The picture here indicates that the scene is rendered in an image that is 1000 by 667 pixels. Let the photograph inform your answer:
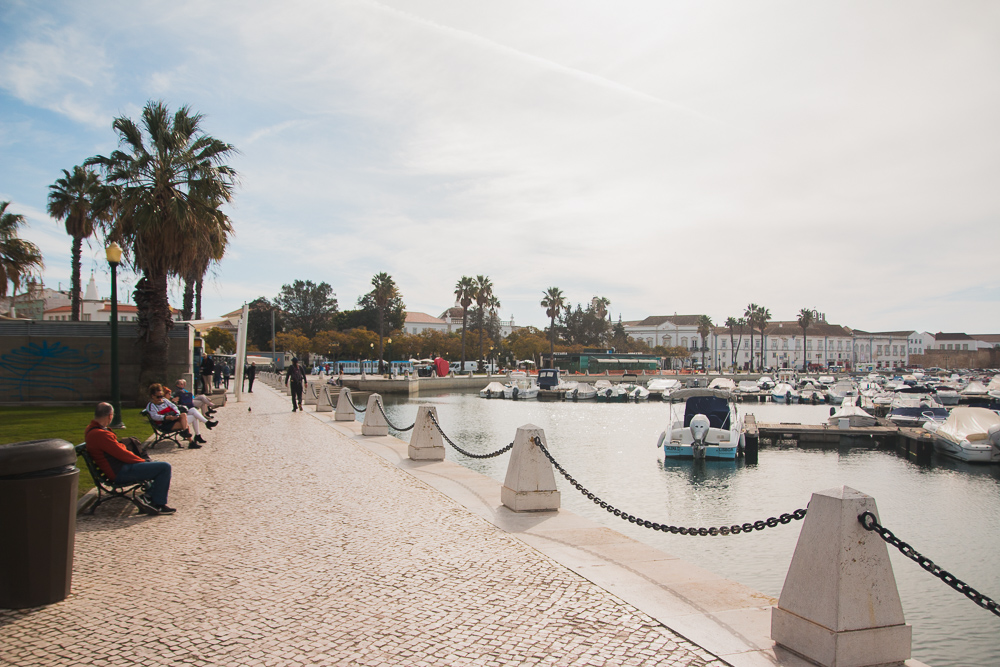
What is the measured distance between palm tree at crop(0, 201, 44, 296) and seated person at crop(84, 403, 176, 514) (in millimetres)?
29066

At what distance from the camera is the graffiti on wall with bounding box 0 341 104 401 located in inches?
841

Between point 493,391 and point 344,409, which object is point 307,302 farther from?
point 344,409

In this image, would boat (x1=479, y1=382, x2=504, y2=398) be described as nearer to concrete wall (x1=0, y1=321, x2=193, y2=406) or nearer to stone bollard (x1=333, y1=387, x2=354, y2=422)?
stone bollard (x1=333, y1=387, x2=354, y2=422)

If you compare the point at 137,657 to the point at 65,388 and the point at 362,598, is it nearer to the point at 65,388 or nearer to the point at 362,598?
the point at 362,598

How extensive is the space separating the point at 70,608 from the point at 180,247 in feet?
57.9

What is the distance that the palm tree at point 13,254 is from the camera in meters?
30.0

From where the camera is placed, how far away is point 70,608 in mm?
4902

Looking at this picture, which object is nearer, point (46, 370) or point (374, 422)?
point (374, 422)

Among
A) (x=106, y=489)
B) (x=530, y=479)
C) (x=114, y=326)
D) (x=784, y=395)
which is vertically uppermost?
(x=114, y=326)

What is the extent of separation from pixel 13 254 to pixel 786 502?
115 ft

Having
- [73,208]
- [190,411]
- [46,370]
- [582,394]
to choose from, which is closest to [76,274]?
[73,208]

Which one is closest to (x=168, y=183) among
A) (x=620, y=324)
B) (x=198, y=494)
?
(x=198, y=494)

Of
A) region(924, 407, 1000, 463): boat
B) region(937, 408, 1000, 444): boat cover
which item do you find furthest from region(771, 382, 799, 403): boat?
region(937, 408, 1000, 444): boat cover

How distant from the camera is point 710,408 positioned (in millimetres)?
27953
